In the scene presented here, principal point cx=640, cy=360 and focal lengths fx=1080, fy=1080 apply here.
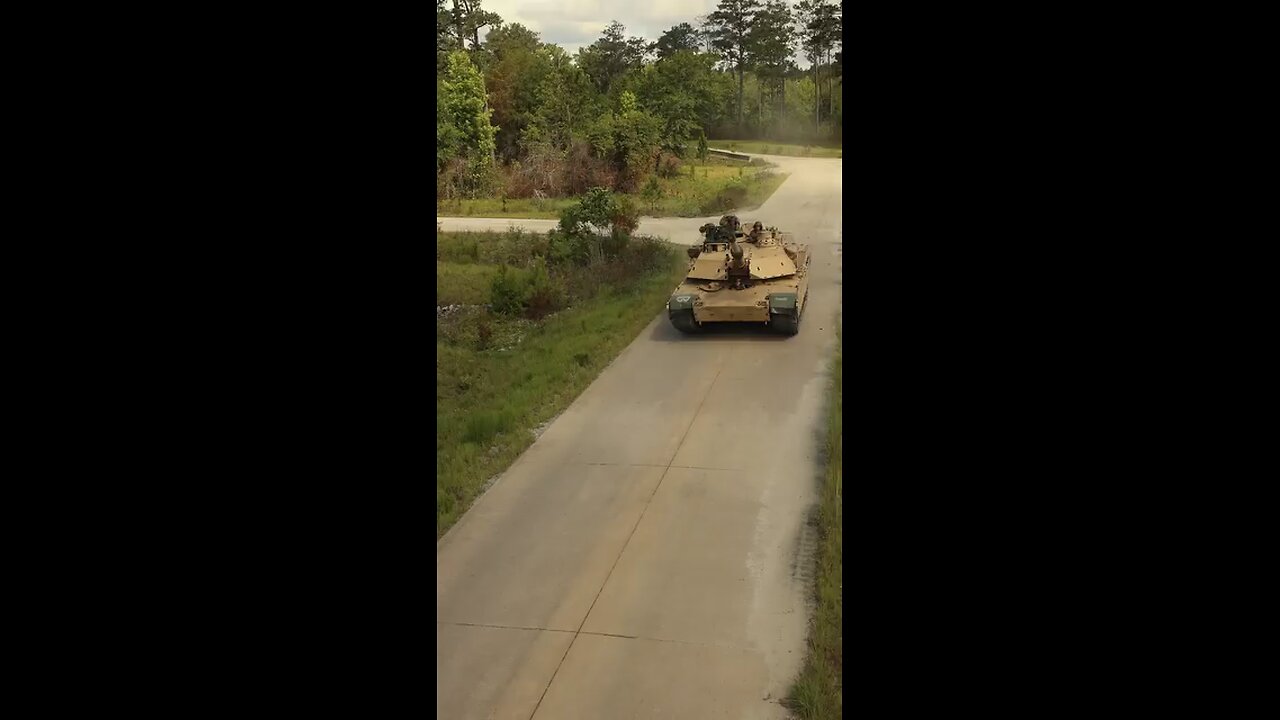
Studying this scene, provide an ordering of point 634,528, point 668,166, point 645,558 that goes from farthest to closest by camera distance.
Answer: point 668,166, point 634,528, point 645,558

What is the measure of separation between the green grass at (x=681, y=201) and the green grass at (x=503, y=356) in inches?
112

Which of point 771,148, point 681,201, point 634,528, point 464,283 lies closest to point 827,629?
point 634,528

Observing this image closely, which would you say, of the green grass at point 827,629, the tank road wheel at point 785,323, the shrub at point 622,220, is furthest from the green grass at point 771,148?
the green grass at point 827,629

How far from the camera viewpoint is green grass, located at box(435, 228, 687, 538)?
332 inches

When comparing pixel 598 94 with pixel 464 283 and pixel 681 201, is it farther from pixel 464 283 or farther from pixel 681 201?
pixel 464 283

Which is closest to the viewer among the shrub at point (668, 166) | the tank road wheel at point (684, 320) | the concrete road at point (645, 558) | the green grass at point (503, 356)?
the concrete road at point (645, 558)

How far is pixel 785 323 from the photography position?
11.5m

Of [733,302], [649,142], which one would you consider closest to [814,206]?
[649,142]

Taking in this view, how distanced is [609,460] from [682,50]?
48.9ft

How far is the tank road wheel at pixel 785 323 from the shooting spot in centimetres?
1135

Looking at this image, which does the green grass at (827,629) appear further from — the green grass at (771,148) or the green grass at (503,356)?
the green grass at (771,148)

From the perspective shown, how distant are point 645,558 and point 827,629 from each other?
1.34 metres

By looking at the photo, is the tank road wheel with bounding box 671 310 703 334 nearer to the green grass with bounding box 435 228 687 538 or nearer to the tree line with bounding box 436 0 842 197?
the green grass with bounding box 435 228 687 538
